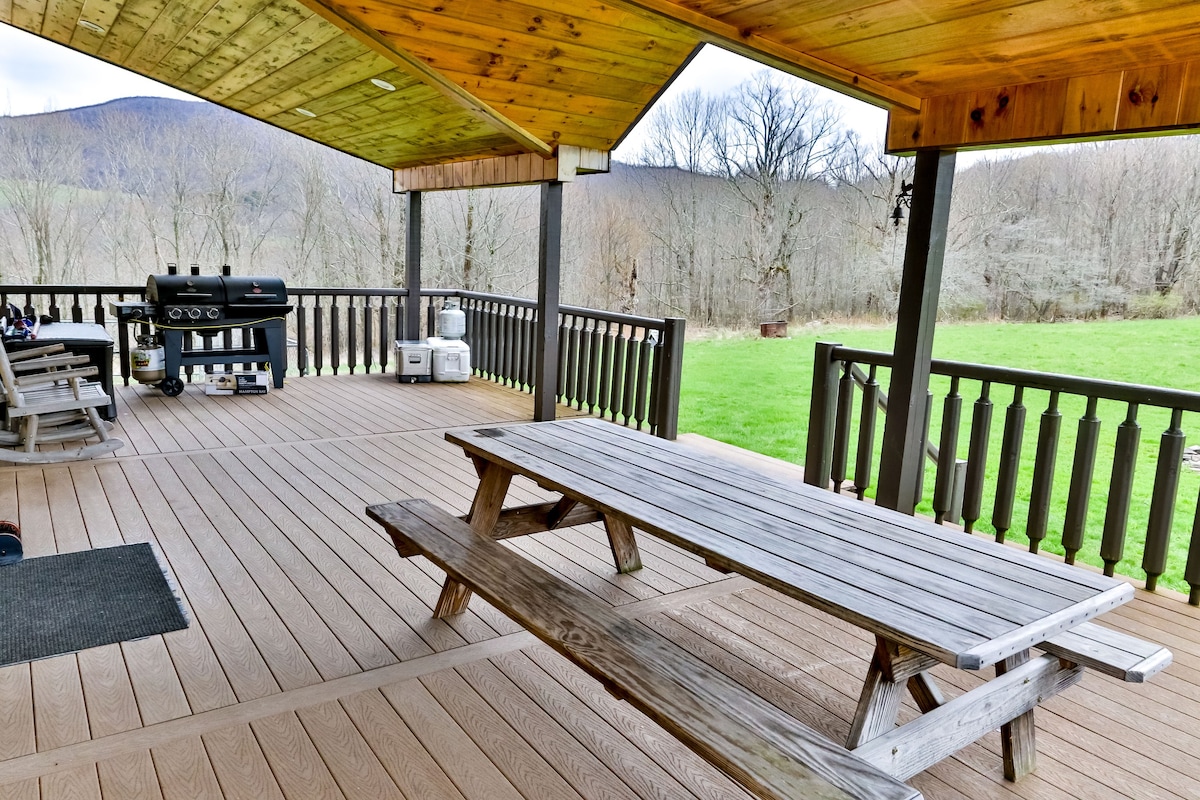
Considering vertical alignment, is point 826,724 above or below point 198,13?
below

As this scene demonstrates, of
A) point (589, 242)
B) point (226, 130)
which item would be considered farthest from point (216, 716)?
point (226, 130)

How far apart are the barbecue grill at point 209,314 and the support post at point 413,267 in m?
1.26

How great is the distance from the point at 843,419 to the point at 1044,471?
3.41 ft

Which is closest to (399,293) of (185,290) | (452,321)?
(452,321)

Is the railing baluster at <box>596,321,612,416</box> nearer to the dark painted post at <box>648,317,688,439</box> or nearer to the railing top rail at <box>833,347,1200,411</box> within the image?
the dark painted post at <box>648,317,688,439</box>

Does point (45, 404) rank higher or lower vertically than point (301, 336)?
lower

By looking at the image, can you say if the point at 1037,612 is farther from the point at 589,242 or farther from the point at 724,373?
the point at 589,242

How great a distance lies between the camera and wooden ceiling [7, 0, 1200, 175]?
257 centimetres

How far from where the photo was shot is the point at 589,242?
13.7 m

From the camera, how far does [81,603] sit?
280cm

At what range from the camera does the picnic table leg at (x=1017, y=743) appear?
1.98 meters

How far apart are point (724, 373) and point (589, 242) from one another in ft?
10.8

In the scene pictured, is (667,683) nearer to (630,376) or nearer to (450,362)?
(630,376)

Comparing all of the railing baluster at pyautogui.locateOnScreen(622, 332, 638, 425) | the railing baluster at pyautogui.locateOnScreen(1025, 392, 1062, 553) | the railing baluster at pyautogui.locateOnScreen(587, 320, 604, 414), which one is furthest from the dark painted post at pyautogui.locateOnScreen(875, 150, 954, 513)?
the railing baluster at pyautogui.locateOnScreen(587, 320, 604, 414)
